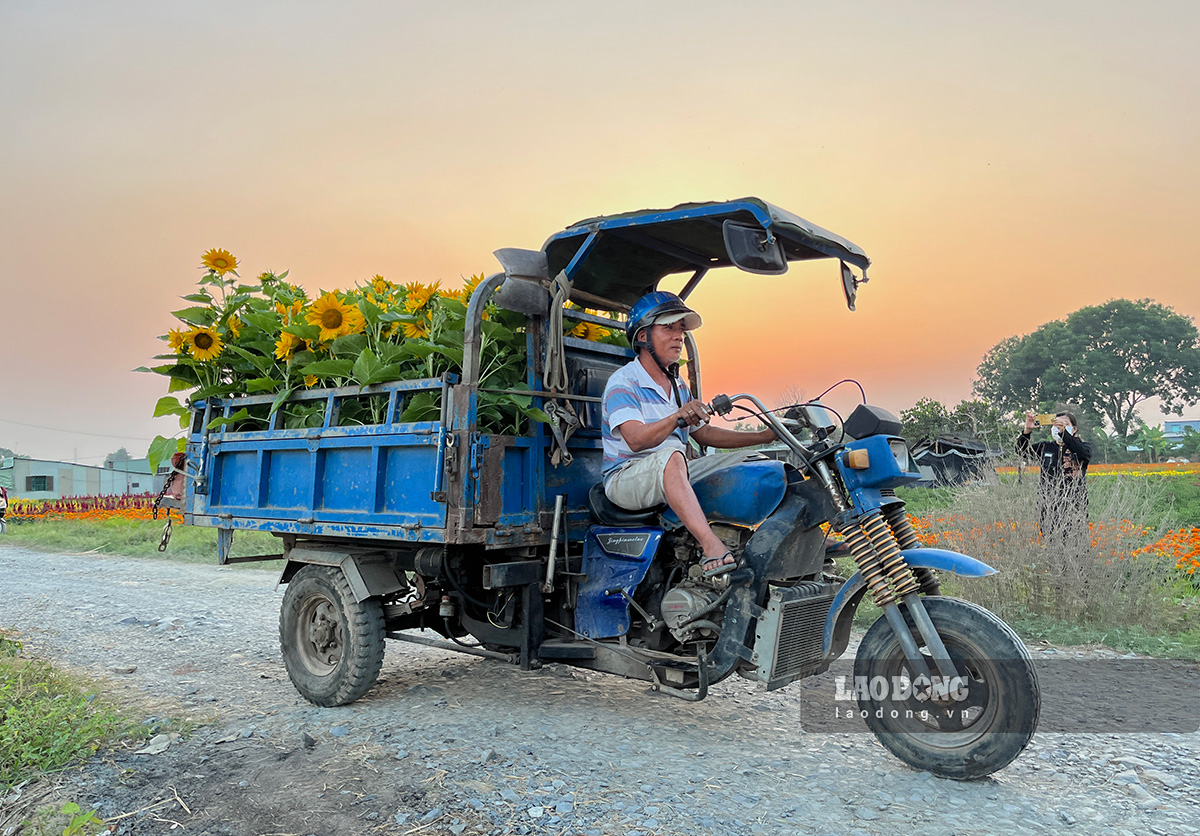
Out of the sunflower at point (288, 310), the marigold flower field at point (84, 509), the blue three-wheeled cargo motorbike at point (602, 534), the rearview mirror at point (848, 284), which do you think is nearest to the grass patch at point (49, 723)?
the blue three-wheeled cargo motorbike at point (602, 534)

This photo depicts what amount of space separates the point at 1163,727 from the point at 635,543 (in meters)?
3.01

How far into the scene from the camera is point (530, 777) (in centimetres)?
388

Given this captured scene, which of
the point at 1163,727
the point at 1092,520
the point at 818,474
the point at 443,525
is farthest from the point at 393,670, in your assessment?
the point at 1092,520

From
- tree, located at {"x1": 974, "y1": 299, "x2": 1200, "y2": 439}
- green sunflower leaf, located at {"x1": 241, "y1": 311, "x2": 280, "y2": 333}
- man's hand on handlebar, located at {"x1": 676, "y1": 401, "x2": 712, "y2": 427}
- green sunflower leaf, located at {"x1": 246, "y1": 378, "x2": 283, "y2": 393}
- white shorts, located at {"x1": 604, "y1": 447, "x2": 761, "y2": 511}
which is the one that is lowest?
white shorts, located at {"x1": 604, "y1": 447, "x2": 761, "y2": 511}

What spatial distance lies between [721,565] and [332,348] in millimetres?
2897

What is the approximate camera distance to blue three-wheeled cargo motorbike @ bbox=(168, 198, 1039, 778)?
3807 millimetres

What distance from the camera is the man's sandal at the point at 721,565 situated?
160 inches

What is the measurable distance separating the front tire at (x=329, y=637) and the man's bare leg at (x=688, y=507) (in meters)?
2.17

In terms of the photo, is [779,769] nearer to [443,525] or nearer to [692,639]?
[692,639]

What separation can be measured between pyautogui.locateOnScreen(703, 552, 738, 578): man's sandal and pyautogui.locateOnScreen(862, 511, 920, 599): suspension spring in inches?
25.4

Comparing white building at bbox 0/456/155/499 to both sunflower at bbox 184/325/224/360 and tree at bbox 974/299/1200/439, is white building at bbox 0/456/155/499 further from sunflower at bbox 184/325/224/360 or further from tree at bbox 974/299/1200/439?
tree at bbox 974/299/1200/439

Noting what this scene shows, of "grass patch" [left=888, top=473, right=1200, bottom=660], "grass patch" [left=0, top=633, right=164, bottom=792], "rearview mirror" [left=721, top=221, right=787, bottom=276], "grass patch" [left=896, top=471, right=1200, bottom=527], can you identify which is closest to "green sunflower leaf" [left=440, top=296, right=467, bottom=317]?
"rearview mirror" [left=721, top=221, right=787, bottom=276]

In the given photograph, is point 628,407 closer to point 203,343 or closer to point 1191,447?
point 203,343

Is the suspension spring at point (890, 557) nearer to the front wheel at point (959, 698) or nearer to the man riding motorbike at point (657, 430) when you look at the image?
the front wheel at point (959, 698)
